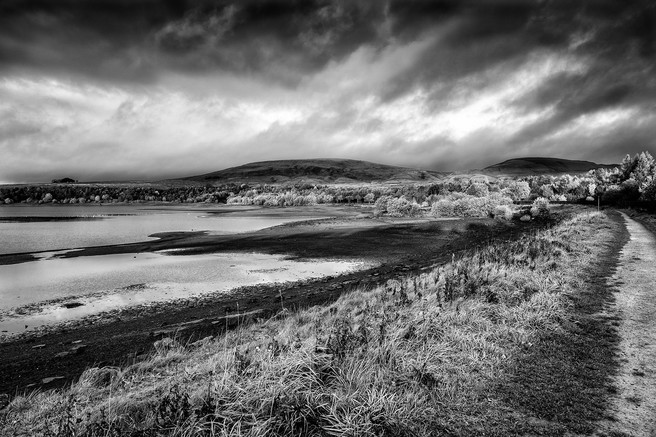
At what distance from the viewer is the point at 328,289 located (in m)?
19.0

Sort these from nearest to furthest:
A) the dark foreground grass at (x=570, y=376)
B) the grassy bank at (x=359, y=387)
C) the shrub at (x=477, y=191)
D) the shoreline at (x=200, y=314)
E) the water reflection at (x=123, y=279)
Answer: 1. the grassy bank at (x=359, y=387)
2. the dark foreground grass at (x=570, y=376)
3. the shoreline at (x=200, y=314)
4. the water reflection at (x=123, y=279)
5. the shrub at (x=477, y=191)

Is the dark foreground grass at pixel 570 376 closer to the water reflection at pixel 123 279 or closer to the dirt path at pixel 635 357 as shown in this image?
the dirt path at pixel 635 357

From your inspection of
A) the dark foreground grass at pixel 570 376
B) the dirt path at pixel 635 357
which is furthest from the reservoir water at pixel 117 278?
the dark foreground grass at pixel 570 376

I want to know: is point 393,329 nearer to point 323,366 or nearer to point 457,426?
point 323,366

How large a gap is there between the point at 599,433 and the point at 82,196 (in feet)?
704

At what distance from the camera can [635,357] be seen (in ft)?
20.2

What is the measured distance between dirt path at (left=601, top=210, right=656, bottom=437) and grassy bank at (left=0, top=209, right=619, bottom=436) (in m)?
0.32

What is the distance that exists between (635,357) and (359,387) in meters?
4.96

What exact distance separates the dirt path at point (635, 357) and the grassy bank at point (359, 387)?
12.4 inches

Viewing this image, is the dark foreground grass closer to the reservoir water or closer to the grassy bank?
the grassy bank

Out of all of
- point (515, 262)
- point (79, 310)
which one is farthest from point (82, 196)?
point (515, 262)

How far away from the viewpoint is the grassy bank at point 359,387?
4.37 m

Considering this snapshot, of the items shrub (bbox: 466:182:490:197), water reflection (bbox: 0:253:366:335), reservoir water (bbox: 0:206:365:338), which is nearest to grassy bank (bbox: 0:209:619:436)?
reservoir water (bbox: 0:206:365:338)

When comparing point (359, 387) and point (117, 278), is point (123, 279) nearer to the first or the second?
point (117, 278)
